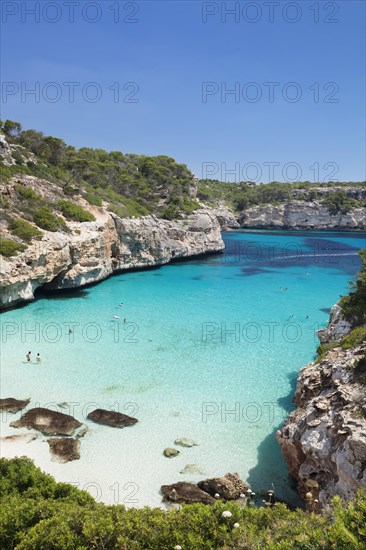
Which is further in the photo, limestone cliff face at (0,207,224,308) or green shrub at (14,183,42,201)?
green shrub at (14,183,42,201)

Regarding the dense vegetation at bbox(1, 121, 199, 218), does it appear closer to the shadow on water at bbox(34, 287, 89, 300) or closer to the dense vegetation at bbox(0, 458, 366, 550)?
the shadow on water at bbox(34, 287, 89, 300)

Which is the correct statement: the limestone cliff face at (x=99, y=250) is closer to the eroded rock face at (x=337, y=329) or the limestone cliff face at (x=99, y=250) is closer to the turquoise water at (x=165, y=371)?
the turquoise water at (x=165, y=371)

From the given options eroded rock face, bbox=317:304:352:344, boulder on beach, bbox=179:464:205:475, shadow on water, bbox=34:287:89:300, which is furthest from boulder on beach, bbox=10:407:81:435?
shadow on water, bbox=34:287:89:300

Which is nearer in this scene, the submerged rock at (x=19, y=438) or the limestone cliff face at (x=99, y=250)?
the submerged rock at (x=19, y=438)

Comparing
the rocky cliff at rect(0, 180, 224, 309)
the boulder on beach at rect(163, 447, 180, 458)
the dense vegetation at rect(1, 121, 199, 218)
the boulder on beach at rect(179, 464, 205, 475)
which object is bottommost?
the boulder on beach at rect(179, 464, 205, 475)

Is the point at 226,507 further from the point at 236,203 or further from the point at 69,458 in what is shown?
the point at 236,203

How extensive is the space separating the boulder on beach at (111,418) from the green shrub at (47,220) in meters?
19.5

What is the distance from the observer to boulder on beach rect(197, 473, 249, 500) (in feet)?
30.1

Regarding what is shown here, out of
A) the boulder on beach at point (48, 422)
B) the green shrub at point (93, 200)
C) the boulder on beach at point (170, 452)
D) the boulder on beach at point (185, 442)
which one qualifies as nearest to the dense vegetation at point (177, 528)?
the boulder on beach at point (170, 452)

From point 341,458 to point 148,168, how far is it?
2283 inches

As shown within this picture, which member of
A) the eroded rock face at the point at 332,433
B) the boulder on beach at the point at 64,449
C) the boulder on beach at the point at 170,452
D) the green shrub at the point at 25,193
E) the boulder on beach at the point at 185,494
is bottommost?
the boulder on beach at the point at 185,494

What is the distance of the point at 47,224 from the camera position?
28.4 m

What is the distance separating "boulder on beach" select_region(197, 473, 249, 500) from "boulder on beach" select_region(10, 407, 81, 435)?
4831mm

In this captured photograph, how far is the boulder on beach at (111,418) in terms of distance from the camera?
1217 centimetres
